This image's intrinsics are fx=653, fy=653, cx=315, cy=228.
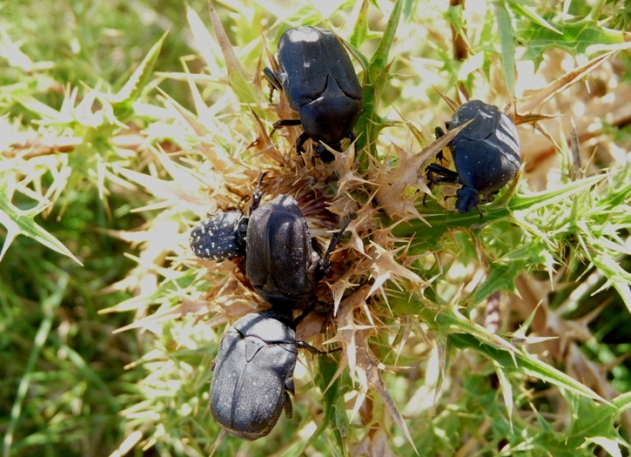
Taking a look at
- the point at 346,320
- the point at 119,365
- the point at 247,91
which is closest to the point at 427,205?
the point at 346,320

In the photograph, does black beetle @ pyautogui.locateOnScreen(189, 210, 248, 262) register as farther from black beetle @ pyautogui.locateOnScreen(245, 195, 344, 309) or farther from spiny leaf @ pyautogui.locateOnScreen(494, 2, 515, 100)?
spiny leaf @ pyautogui.locateOnScreen(494, 2, 515, 100)

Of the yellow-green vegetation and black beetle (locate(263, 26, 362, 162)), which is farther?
black beetle (locate(263, 26, 362, 162))

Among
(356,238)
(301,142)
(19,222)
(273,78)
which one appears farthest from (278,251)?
(19,222)

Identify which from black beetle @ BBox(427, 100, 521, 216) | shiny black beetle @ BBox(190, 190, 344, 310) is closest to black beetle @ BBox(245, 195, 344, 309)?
shiny black beetle @ BBox(190, 190, 344, 310)

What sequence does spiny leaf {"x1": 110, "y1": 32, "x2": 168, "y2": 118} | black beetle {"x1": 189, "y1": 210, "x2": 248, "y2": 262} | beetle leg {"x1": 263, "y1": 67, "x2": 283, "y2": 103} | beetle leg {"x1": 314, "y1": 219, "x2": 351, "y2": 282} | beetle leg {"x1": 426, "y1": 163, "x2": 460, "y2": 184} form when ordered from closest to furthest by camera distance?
beetle leg {"x1": 314, "y1": 219, "x2": 351, "y2": 282}, black beetle {"x1": 189, "y1": 210, "x2": 248, "y2": 262}, beetle leg {"x1": 426, "y1": 163, "x2": 460, "y2": 184}, beetle leg {"x1": 263, "y1": 67, "x2": 283, "y2": 103}, spiny leaf {"x1": 110, "y1": 32, "x2": 168, "y2": 118}

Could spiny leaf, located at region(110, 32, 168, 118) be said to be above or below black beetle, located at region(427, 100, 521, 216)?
below

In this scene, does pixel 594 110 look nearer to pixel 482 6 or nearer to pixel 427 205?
pixel 482 6

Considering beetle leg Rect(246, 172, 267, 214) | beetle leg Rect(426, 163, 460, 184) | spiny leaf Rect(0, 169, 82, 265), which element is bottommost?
spiny leaf Rect(0, 169, 82, 265)
